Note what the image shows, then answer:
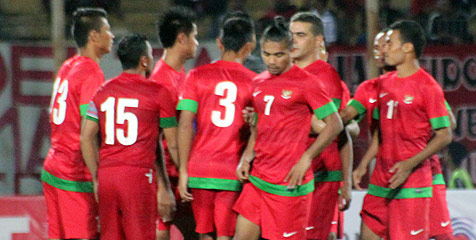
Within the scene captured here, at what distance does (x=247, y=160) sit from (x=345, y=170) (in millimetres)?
860

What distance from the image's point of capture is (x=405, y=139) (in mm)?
5457

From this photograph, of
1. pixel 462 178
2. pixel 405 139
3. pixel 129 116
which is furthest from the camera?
pixel 462 178

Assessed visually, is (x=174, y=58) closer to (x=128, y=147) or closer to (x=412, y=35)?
(x=128, y=147)

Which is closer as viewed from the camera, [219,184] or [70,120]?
[219,184]

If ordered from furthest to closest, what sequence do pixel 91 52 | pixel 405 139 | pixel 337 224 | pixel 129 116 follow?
pixel 337 224, pixel 91 52, pixel 405 139, pixel 129 116

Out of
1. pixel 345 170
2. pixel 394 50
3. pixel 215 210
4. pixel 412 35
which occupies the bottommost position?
pixel 215 210

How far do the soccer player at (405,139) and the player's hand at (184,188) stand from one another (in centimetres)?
129

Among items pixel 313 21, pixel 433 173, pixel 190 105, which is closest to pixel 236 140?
pixel 190 105


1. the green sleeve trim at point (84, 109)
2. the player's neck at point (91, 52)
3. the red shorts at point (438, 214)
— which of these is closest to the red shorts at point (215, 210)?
the green sleeve trim at point (84, 109)

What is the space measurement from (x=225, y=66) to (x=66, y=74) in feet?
3.80

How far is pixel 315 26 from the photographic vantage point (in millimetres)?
5660

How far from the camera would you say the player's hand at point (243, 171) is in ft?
16.8

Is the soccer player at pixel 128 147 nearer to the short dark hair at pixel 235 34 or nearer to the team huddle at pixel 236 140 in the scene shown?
the team huddle at pixel 236 140

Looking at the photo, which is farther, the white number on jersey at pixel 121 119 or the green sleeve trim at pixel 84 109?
the green sleeve trim at pixel 84 109
